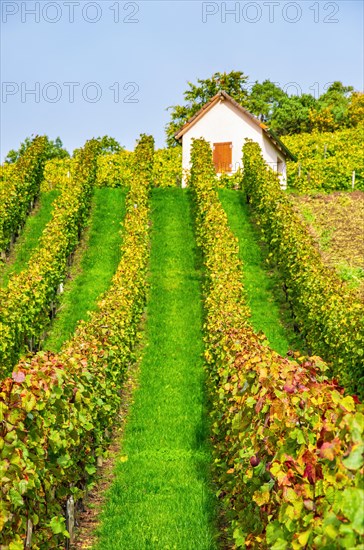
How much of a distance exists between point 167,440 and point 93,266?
15136 mm

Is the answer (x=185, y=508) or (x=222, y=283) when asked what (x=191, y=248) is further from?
(x=185, y=508)

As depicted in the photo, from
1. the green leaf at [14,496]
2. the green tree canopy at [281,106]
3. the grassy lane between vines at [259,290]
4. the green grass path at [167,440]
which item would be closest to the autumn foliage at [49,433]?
the green leaf at [14,496]

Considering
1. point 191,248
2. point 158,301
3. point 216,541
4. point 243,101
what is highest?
point 243,101

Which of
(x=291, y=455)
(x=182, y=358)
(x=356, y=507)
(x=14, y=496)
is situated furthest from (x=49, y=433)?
(x=182, y=358)

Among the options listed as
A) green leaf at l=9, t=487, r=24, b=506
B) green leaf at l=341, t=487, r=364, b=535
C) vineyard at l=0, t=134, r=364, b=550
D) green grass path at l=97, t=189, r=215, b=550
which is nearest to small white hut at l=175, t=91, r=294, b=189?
vineyard at l=0, t=134, r=364, b=550

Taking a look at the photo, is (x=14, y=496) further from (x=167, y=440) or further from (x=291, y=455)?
(x=167, y=440)

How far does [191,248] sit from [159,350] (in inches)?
397

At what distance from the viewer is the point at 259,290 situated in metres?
25.7

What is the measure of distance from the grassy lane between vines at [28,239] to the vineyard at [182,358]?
5.1 inches

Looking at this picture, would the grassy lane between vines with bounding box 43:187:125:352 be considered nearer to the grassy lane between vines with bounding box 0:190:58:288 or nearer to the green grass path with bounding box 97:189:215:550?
the green grass path with bounding box 97:189:215:550

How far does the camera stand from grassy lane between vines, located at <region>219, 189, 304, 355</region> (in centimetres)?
2170

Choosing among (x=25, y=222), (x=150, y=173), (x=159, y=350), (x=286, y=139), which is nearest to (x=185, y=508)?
(x=159, y=350)

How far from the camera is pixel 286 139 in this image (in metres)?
52.6

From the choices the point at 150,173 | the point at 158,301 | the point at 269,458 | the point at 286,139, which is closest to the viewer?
the point at 269,458
